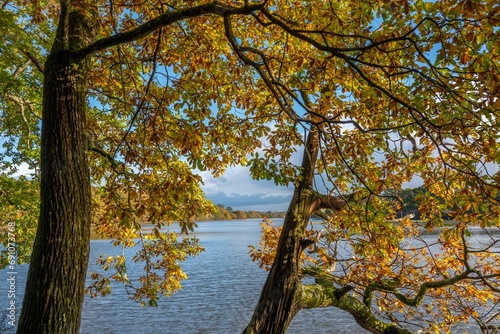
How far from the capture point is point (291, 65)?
7.17 meters

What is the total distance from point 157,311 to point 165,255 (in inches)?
520

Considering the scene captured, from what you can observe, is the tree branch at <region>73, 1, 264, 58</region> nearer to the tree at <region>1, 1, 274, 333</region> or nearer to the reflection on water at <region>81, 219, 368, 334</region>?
the tree at <region>1, 1, 274, 333</region>

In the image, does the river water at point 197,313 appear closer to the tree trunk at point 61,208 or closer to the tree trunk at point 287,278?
the tree trunk at point 287,278

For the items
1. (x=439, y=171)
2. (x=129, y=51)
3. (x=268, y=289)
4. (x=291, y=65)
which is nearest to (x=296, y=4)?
(x=291, y=65)

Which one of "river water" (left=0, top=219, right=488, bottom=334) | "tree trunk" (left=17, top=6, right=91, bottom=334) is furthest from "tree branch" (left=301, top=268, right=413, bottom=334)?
"river water" (left=0, top=219, right=488, bottom=334)

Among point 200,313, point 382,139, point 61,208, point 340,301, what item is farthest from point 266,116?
point 200,313

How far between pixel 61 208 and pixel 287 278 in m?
5.85

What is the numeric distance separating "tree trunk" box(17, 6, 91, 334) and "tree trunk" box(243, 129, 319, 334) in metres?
5.07

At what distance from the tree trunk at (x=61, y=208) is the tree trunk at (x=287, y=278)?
507 centimetres

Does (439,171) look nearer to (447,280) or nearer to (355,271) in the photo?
(447,280)

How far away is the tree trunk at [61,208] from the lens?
4.98 m

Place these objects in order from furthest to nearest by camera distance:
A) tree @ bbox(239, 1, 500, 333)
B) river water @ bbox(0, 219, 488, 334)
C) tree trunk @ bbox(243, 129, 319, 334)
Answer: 1. river water @ bbox(0, 219, 488, 334)
2. tree trunk @ bbox(243, 129, 319, 334)
3. tree @ bbox(239, 1, 500, 333)

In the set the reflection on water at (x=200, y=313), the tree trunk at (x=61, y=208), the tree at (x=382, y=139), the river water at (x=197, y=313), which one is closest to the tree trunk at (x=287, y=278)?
the tree at (x=382, y=139)

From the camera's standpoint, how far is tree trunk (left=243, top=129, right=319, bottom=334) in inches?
371
